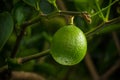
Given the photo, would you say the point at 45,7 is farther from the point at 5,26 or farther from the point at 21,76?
the point at 21,76

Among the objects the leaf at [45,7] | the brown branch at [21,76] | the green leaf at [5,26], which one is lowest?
the brown branch at [21,76]

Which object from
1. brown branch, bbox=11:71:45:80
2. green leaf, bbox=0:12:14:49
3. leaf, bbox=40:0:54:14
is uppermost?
leaf, bbox=40:0:54:14

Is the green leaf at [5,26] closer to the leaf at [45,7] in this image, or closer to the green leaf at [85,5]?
the leaf at [45,7]

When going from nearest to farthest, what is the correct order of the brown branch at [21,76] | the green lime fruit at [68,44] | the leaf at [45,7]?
the green lime fruit at [68,44], the leaf at [45,7], the brown branch at [21,76]

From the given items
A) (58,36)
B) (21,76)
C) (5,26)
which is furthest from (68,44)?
(21,76)

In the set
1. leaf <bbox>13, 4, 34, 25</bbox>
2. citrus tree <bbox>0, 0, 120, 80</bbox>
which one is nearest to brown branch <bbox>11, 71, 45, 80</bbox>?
citrus tree <bbox>0, 0, 120, 80</bbox>

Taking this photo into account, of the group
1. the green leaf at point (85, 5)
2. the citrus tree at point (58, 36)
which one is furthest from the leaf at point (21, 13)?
the green leaf at point (85, 5)

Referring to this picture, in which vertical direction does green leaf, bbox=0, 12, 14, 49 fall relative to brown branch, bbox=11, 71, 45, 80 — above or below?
above

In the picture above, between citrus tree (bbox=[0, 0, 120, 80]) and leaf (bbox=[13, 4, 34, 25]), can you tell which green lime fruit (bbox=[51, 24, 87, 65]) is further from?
leaf (bbox=[13, 4, 34, 25])

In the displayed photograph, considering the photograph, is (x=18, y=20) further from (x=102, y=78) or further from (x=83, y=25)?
(x=102, y=78)
